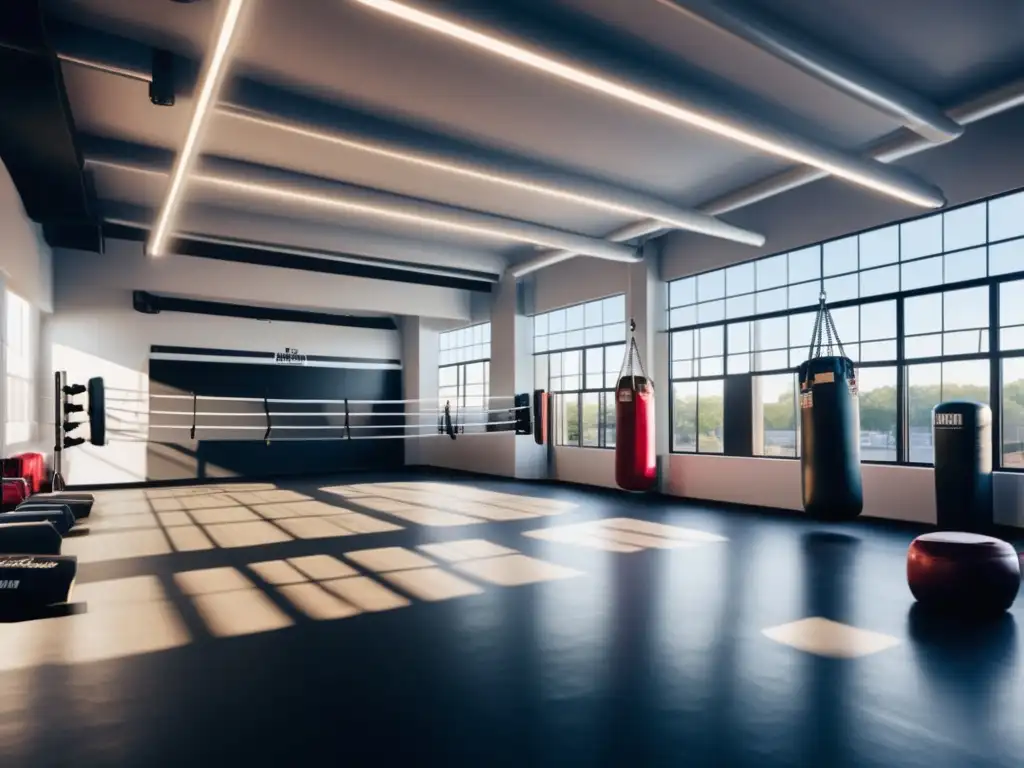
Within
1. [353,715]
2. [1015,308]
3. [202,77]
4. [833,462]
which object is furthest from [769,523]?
[202,77]

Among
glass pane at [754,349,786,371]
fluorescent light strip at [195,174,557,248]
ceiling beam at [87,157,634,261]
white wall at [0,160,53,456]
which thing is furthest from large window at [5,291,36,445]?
glass pane at [754,349,786,371]

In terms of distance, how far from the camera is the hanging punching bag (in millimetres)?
5695

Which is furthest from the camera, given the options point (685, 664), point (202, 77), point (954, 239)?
point (954, 239)

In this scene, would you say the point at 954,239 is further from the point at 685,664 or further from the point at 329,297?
the point at 329,297

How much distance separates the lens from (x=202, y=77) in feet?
14.2

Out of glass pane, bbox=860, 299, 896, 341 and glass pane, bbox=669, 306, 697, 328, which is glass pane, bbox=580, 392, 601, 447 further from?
A: glass pane, bbox=860, 299, 896, 341

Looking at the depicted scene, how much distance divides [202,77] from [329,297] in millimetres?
6507

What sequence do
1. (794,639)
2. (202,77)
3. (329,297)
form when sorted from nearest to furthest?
(794,639), (202,77), (329,297)

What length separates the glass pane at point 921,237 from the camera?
21.1 feet

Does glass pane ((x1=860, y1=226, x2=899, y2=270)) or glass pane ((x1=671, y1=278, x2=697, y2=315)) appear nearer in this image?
glass pane ((x1=860, y1=226, x2=899, y2=270))

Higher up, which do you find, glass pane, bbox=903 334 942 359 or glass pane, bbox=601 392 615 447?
glass pane, bbox=903 334 942 359

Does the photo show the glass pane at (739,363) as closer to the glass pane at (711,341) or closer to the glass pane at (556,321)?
the glass pane at (711,341)

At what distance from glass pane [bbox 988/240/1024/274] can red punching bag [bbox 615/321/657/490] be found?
3.49 m

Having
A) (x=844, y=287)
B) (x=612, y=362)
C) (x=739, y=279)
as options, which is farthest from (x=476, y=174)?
(x=612, y=362)
